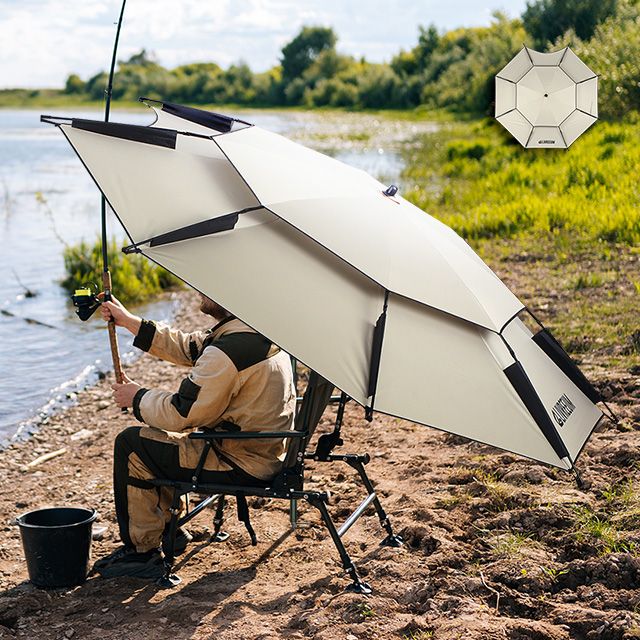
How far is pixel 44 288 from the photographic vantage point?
44.9 ft

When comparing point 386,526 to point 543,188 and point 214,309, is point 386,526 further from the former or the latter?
point 543,188

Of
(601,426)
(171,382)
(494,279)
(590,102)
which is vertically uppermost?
(590,102)

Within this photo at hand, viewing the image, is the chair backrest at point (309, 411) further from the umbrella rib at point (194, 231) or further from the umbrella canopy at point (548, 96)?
→ the umbrella canopy at point (548, 96)

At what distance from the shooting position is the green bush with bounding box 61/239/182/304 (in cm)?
1288

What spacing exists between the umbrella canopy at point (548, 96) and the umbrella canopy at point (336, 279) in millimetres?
9438

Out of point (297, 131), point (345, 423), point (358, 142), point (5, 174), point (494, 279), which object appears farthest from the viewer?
point (297, 131)

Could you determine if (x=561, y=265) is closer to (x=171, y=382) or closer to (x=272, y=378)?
(x=171, y=382)

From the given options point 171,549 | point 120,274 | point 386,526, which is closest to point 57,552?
point 171,549

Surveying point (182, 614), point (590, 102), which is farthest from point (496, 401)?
point (590, 102)

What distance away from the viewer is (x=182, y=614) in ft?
14.2

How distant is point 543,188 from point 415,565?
42.1 ft

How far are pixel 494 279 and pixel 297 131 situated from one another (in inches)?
1758

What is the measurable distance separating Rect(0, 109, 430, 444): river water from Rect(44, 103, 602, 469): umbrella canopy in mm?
4319

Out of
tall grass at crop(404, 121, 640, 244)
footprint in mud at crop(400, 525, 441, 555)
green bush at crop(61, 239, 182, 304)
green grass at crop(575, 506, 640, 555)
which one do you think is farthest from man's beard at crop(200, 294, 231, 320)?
green bush at crop(61, 239, 182, 304)
